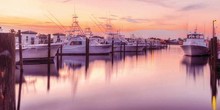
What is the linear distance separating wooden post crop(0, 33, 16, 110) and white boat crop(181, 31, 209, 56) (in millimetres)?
53523

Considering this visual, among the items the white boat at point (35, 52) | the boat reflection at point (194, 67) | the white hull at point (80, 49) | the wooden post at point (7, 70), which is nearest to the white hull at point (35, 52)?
the white boat at point (35, 52)

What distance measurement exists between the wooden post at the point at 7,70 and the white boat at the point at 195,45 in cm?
5352

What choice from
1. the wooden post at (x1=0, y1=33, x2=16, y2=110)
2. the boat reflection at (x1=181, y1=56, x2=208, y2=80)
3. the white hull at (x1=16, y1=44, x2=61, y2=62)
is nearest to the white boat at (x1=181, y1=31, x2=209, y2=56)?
the boat reflection at (x1=181, y1=56, x2=208, y2=80)

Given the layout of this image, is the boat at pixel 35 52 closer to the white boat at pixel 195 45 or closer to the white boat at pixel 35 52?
the white boat at pixel 35 52

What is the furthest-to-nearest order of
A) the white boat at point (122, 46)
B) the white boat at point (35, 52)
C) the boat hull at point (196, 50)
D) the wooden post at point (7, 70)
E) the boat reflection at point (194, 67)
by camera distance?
1. the white boat at point (122, 46)
2. the boat hull at point (196, 50)
3. the white boat at point (35, 52)
4. the boat reflection at point (194, 67)
5. the wooden post at point (7, 70)

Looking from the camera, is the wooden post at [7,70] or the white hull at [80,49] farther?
the white hull at [80,49]

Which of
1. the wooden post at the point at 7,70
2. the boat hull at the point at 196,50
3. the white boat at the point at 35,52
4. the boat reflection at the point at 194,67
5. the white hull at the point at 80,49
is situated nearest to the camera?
the wooden post at the point at 7,70

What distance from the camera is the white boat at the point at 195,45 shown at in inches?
2243

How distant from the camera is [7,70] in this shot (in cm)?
482

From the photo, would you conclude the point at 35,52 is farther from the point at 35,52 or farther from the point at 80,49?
the point at 80,49

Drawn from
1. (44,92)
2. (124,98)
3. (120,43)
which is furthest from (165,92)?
(120,43)

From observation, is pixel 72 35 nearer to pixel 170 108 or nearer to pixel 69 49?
pixel 69 49

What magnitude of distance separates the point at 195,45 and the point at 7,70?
53761 mm

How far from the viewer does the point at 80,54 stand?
60.2 metres
